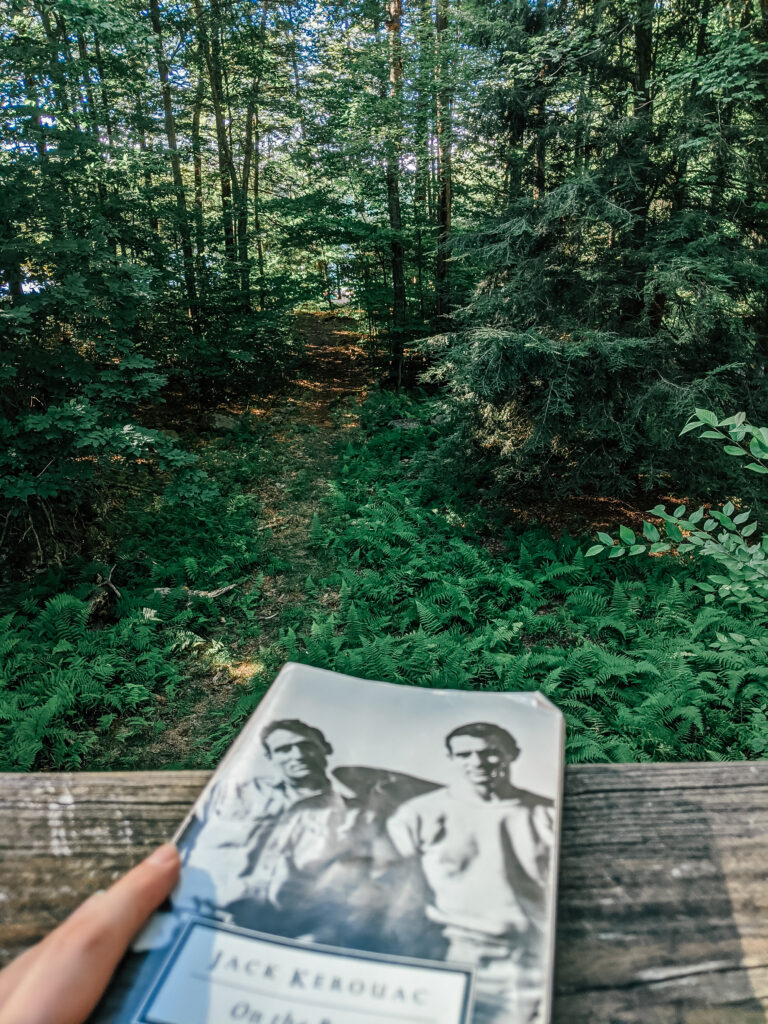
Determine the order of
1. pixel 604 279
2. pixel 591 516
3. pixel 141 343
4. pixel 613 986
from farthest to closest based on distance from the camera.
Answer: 1. pixel 141 343
2. pixel 591 516
3. pixel 604 279
4. pixel 613 986

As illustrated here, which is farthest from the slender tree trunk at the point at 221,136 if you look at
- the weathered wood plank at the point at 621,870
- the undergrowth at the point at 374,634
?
the weathered wood plank at the point at 621,870

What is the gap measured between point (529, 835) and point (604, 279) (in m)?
6.25

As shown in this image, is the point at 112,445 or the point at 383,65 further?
the point at 383,65

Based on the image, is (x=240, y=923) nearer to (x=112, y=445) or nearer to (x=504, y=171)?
(x=112, y=445)

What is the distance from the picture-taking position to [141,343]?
28.6ft

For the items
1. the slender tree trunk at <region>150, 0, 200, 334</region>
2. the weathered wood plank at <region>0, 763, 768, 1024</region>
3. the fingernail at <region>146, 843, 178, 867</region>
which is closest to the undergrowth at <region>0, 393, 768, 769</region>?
the weathered wood plank at <region>0, 763, 768, 1024</region>

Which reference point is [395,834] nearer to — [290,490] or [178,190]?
[290,490]

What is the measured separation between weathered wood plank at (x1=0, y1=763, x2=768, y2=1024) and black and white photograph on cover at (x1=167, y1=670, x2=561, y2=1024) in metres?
0.08

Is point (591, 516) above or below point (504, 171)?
below

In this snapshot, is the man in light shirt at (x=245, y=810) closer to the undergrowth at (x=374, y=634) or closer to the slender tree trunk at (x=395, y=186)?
the undergrowth at (x=374, y=634)

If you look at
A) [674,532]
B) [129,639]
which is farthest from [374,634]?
[674,532]

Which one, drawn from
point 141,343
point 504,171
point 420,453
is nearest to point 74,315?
point 141,343

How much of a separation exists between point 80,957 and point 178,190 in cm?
1038

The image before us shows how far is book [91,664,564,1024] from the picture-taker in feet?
1.66
